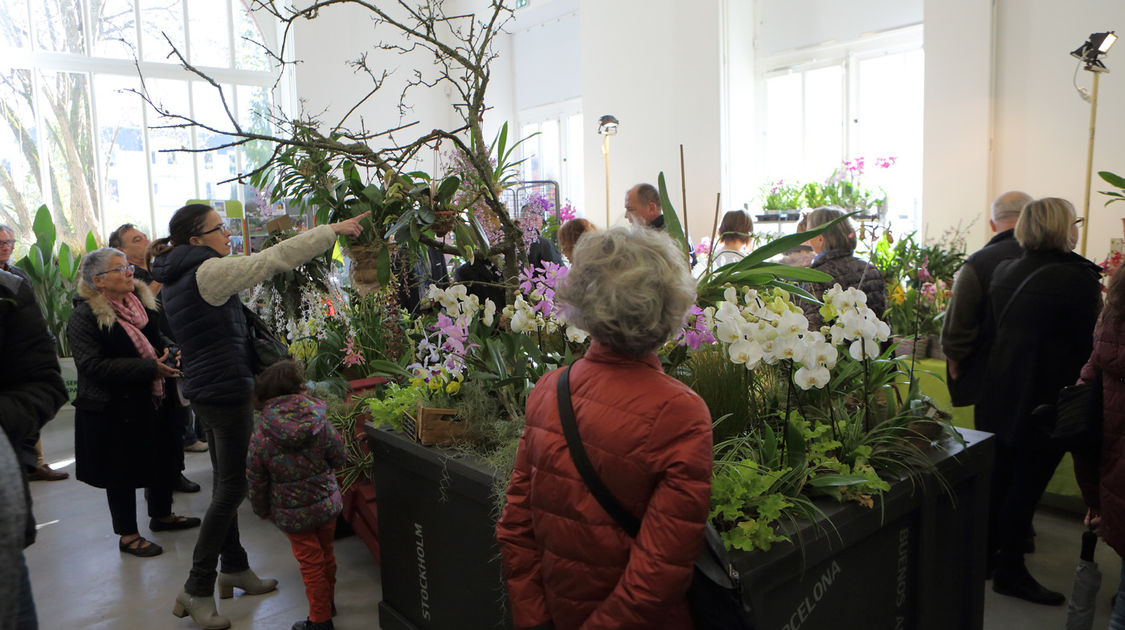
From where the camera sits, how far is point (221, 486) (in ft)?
9.73

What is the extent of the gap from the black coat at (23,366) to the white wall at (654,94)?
714 cm

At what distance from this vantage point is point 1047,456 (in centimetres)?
296

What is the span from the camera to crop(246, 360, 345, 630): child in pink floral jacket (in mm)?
2740

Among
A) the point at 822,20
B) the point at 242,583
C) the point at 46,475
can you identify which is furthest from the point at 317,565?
the point at 822,20

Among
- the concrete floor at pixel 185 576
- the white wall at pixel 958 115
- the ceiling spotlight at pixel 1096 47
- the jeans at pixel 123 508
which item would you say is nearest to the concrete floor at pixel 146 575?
the concrete floor at pixel 185 576

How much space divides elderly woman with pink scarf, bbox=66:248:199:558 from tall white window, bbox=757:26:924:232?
19.8 feet

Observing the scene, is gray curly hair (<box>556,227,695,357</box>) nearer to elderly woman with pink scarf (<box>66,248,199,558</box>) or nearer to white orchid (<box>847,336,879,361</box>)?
white orchid (<box>847,336,879,361</box>)

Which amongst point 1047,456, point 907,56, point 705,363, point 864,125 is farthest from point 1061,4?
point 705,363

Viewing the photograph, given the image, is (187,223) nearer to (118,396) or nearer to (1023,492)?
(118,396)

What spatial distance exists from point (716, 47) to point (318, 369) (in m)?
5.89

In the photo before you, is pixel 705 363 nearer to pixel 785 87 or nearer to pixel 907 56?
pixel 907 56

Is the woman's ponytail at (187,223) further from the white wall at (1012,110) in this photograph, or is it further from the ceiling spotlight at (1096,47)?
the white wall at (1012,110)

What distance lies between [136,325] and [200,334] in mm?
1035

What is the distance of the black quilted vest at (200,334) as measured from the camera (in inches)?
115
